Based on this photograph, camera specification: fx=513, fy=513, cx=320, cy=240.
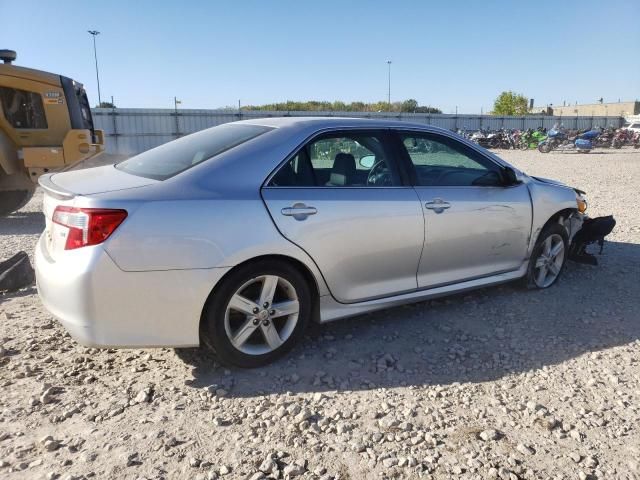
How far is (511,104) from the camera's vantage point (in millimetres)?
77562

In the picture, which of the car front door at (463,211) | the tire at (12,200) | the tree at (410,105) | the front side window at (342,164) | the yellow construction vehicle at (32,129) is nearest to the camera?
the front side window at (342,164)

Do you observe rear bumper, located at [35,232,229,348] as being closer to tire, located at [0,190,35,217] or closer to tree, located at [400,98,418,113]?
tire, located at [0,190,35,217]

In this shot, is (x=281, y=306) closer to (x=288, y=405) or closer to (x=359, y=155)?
(x=288, y=405)

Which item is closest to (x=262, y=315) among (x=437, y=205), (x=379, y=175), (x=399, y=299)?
(x=399, y=299)

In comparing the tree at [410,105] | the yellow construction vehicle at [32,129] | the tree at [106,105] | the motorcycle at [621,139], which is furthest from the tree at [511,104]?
the yellow construction vehicle at [32,129]

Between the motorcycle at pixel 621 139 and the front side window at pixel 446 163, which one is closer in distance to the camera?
the front side window at pixel 446 163

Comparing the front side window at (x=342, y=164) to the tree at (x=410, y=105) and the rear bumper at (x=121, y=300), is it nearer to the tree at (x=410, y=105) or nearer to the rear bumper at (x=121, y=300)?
the rear bumper at (x=121, y=300)

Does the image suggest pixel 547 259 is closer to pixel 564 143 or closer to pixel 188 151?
pixel 188 151

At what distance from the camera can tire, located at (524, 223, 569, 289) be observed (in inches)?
185

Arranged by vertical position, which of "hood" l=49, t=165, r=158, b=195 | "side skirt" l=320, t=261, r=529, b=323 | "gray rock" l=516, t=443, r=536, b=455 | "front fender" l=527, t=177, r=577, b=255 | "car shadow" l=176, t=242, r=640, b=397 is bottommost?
"gray rock" l=516, t=443, r=536, b=455

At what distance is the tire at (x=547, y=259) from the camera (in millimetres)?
4695

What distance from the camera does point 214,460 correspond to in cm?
246

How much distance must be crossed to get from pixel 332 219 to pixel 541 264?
247 cm

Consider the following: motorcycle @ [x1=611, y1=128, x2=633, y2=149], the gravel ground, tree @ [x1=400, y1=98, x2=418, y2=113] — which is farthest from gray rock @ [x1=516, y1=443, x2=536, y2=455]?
tree @ [x1=400, y1=98, x2=418, y2=113]
